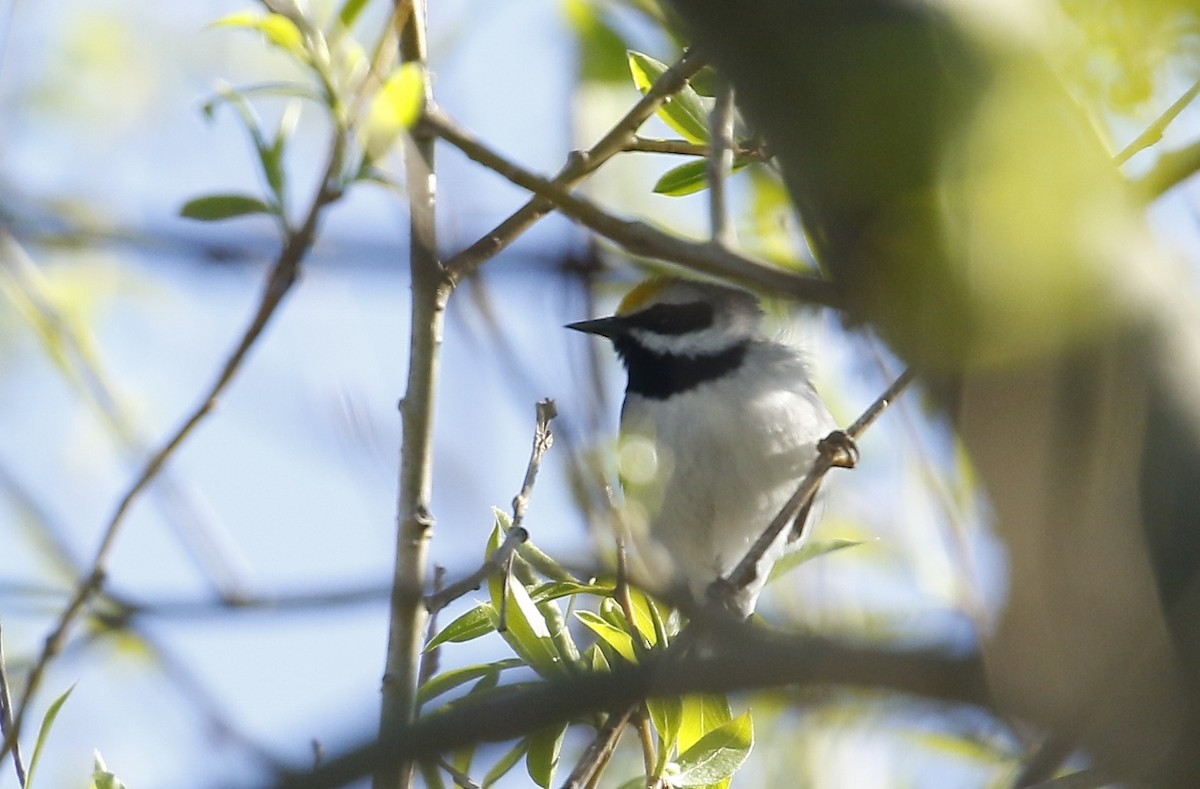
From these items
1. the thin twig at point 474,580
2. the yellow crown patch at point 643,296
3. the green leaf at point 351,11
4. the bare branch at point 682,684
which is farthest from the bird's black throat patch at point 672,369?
the bare branch at point 682,684

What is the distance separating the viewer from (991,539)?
3.23ft

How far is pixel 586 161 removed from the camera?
201cm

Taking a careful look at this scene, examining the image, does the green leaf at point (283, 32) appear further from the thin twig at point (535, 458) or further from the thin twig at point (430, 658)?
the thin twig at point (430, 658)

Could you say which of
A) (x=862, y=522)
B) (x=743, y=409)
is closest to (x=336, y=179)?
(x=743, y=409)

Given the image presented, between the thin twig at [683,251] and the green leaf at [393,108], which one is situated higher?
the green leaf at [393,108]

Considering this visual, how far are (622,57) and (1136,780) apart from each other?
1.88 meters

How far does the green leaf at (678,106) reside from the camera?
90.0 inches

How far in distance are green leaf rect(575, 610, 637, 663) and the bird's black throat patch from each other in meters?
1.37

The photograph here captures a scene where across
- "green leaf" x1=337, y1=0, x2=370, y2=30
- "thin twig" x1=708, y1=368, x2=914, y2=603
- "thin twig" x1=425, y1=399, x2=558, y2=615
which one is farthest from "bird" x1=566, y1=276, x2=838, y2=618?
"green leaf" x1=337, y1=0, x2=370, y2=30

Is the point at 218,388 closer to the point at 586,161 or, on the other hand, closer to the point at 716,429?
the point at 586,161

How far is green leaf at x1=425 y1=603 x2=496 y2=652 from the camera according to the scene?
2.27m

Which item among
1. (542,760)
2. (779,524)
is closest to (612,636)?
(542,760)

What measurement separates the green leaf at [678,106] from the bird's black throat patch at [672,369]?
1342 mm

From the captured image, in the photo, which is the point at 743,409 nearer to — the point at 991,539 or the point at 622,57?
the point at 622,57
